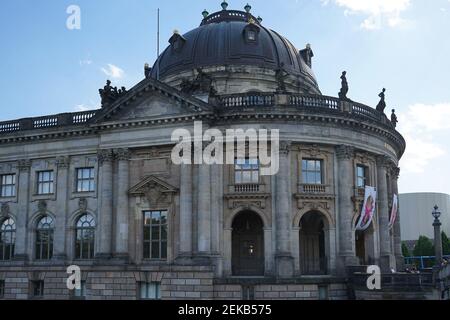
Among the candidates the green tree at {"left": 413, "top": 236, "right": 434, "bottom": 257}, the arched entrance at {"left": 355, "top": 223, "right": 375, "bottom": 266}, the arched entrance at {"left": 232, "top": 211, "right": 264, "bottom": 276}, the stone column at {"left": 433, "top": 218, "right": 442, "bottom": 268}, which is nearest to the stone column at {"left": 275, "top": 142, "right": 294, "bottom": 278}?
the arched entrance at {"left": 232, "top": 211, "right": 264, "bottom": 276}

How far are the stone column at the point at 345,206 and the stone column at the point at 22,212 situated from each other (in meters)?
23.4

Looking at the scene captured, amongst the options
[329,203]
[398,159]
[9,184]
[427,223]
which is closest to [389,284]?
[329,203]

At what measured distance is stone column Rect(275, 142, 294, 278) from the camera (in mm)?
37688

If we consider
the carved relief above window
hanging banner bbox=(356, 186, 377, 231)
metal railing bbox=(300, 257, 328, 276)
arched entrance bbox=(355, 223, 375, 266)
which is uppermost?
the carved relief above window

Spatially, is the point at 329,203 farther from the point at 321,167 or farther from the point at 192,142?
the point at 192,142

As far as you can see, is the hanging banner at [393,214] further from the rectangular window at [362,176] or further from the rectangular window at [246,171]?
the rectangular window at [246,171]

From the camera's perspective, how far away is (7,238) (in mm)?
45844

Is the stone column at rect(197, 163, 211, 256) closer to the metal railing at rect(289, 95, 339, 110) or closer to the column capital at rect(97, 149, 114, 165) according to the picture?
the column capital at rect(97, 149, 114, 165)

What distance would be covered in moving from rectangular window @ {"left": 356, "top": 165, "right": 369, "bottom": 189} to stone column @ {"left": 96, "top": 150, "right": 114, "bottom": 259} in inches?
696

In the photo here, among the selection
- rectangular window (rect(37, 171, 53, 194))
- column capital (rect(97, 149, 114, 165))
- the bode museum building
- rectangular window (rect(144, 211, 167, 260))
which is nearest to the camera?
the bode museum building

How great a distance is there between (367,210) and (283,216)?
21.6ft

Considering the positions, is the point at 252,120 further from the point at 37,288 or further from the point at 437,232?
the point at 37,288

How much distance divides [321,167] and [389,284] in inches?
390
